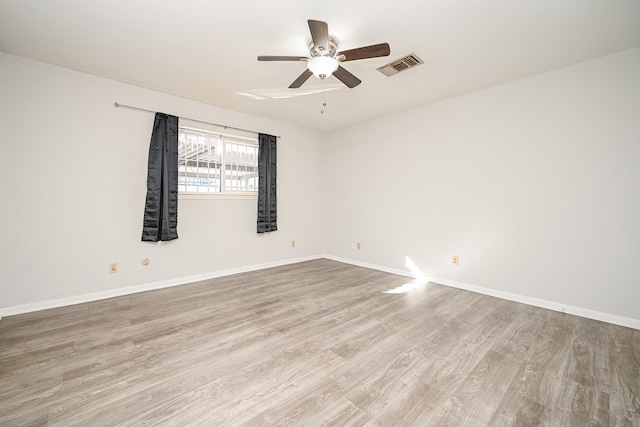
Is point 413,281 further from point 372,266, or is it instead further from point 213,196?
point 213,196

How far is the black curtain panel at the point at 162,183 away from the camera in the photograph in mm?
3217

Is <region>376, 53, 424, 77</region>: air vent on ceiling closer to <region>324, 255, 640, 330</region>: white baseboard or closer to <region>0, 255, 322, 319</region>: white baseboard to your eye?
<region>324, 255, 640, 330</region>: white baseboard

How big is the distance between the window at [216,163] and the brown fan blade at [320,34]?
2.48 meters

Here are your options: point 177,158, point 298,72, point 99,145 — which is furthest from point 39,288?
point 298,72

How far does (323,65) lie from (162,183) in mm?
2518

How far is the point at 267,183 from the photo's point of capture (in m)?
4.30

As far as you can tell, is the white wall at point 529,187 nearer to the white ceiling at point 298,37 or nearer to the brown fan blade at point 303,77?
the white ceiling at point 298,37

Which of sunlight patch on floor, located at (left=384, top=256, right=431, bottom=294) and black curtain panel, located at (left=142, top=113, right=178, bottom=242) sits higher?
black curtain panel, located at (left=142, top=113, right=178, bottom=242)

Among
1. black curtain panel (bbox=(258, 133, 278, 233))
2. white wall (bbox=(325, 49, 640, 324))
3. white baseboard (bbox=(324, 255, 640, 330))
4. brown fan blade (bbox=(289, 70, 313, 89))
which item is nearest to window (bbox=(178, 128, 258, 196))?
black curtain panel (bbox=(258, 133, 278, 233))

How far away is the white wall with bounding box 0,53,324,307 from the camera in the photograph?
2.54m

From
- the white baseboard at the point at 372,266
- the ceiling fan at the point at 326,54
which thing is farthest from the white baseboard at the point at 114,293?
the ceiling fan at the point at 326,54

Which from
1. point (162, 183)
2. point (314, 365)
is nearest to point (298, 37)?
A: point (162, 183)

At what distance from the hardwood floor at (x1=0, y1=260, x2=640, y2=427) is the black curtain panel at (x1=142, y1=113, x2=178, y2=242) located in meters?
0.87

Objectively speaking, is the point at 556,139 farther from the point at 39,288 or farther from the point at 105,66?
the point at 39,288
